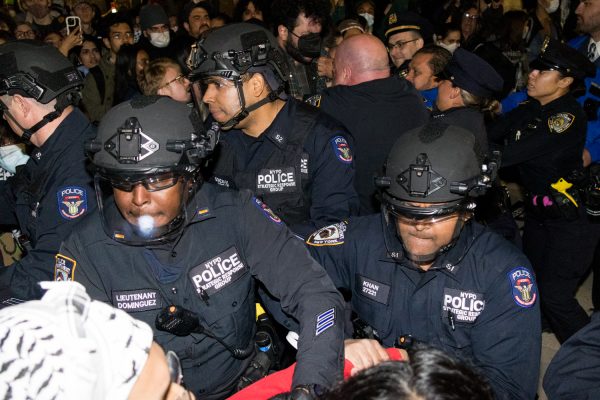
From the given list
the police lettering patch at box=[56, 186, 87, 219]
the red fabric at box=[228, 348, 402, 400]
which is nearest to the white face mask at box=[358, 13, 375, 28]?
the police lettering patch at box=[56, 186, 87, 219]

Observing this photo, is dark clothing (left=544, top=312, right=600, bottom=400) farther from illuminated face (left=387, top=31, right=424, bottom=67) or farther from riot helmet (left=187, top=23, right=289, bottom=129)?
illuminated face (left=387, top=31, right=424, bottom=67)

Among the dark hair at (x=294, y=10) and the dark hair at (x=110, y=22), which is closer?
the dark hair at (x=294, y=10)

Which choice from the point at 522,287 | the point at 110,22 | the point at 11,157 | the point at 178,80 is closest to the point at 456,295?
the point at 522,287

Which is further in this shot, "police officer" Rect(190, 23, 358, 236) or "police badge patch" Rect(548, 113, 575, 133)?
"police badge patch" Rect(548, 113, 575, 133)

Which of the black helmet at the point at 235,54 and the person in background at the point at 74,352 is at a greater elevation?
the person in background at the point at 74,352

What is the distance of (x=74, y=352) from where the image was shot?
1212mm

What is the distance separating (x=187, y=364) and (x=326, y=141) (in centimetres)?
156

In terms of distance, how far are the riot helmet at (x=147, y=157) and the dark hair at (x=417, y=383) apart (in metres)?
1.21

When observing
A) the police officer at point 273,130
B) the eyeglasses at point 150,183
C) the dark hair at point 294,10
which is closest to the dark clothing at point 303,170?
the police officer at point 273,130

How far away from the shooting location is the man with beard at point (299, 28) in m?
5.46

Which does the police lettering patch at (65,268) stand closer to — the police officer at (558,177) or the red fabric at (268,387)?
the red fabric at (268,387)

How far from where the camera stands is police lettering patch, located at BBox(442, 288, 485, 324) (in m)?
2.50

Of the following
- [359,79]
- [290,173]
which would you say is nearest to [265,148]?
[290,173]

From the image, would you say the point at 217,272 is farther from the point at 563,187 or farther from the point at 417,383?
the point at 563,187
